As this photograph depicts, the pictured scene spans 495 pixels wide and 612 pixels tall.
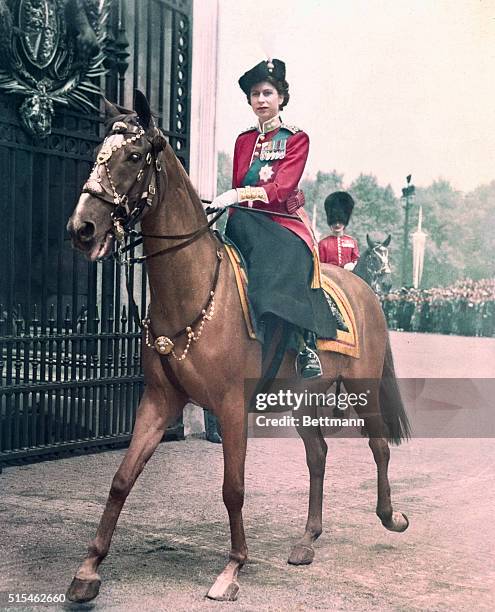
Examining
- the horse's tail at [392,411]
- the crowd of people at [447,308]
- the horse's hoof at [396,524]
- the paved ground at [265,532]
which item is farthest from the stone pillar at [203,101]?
the horse's hoof at [396,524]

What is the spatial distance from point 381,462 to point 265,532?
2.82 ft

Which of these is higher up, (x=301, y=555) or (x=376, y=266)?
(x=376, y=266)

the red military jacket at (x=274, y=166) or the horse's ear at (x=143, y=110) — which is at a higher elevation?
the horse's ear at (x=143, y=110)

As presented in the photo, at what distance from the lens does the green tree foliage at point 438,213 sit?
10.9 m

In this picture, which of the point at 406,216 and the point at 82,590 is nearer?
the point at 82,590

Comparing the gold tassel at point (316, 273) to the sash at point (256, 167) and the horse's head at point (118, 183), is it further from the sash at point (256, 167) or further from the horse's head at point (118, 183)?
the horse's head at point (118, 183)

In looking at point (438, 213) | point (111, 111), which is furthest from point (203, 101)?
point (111, 111)

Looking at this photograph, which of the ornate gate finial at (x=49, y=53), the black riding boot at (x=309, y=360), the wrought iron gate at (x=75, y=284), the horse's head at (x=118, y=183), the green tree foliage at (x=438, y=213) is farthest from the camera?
the green tree foliage at (x=438, y=213)

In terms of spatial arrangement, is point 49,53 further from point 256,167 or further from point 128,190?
point 128,190

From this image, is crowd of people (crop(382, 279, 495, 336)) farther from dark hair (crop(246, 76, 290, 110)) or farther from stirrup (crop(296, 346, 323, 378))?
dark hair (crop(246, 76, 290, 110))

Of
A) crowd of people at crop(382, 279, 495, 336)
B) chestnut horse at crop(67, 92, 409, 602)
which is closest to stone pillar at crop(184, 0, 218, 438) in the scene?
crowd of people at crop(382, 279, 495, 336)

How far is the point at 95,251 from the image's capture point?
4.21 meters

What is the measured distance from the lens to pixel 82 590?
4414 millimetres

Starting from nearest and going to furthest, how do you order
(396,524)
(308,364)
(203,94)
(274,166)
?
(274,166) → (308,364) → (396,524) → (203,94)
